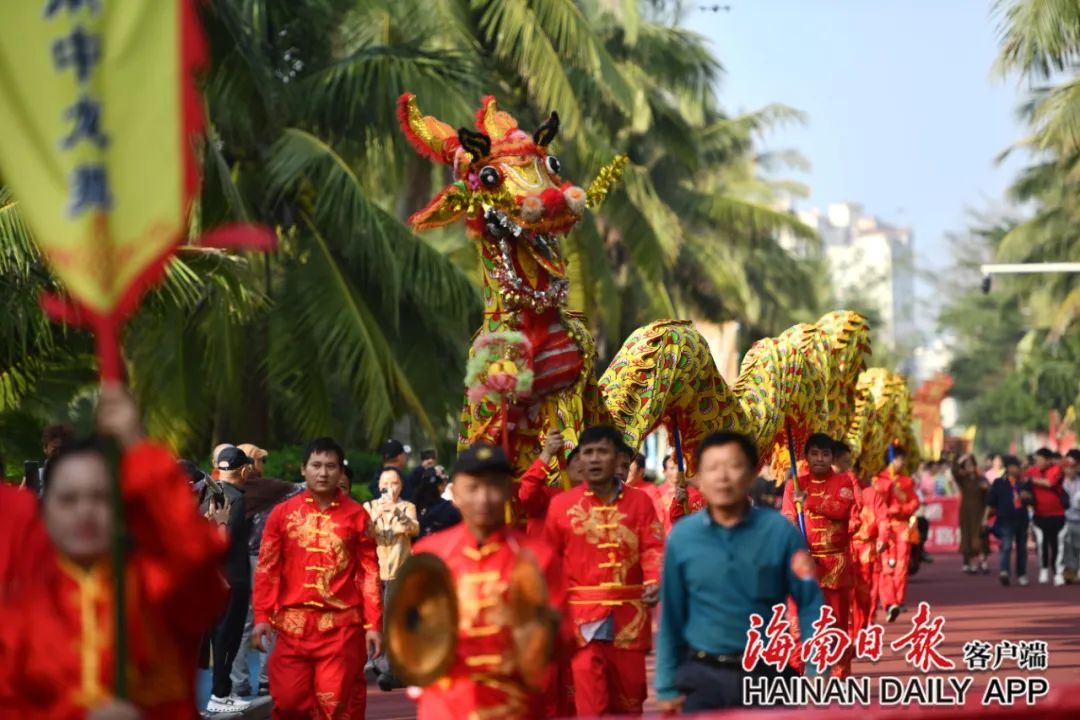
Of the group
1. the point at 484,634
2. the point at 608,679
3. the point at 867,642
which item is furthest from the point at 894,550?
the point at 484,634

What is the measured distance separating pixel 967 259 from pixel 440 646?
81519 millimetres

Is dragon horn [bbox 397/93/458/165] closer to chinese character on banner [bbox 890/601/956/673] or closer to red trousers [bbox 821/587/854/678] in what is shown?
chinese character on banner [bbox 890/601/956/673]

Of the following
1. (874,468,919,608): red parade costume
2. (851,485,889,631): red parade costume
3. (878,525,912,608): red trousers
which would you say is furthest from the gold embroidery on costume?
(878,525,912,608): red trousers

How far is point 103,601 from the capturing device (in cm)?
599

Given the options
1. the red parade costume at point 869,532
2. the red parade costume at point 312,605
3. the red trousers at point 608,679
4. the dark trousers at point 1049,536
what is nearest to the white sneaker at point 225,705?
the red parade costume at point 312,605

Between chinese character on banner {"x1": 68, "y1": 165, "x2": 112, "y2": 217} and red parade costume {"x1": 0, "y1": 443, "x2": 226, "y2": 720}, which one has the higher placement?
chinese character on banner {"x1": 68, "y1": 165, "x2": 112, "y2": 217}

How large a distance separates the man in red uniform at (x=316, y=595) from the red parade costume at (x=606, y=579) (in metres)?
1.12

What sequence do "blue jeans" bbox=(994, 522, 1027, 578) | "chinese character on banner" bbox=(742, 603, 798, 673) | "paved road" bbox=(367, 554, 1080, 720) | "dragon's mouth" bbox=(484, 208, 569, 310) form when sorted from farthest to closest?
"blue jeans" bbox=(994, 522, 1027, 578) → "paved road" bbox=(367, 554, 1080, 720) → "dragon's mouth" bbox=(484, 208, 569, 310) → "chinese character on banner" bbox=(742, 603, 798, 673)

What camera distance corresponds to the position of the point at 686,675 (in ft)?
25.1

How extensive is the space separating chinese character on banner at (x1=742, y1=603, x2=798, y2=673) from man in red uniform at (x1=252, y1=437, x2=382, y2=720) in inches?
111

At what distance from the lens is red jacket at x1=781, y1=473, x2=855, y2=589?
47.6 feet

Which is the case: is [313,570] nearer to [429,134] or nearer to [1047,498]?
[429,134]

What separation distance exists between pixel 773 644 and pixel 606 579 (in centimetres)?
201

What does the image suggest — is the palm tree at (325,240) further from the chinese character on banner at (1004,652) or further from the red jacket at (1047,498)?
the red jacket at (1047,498)
